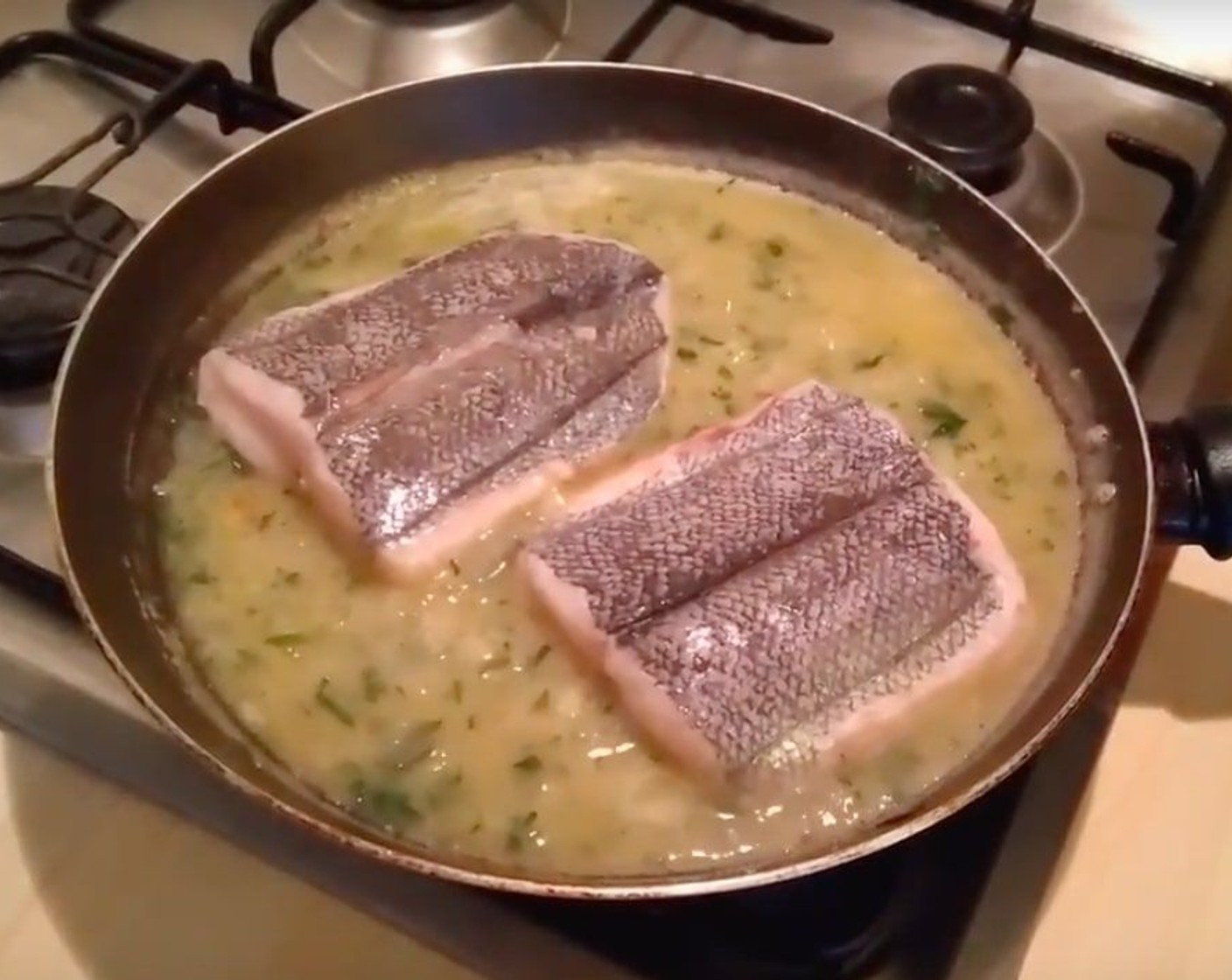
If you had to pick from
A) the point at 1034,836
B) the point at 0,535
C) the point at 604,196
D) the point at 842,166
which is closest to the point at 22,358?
the point at 0,535

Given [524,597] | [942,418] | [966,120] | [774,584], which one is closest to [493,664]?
[524,597]

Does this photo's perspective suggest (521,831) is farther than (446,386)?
No

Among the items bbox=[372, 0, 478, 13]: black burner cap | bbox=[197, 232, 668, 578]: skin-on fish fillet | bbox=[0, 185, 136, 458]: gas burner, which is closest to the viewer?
bbox=[197, 232, 668, 578]: skin-on fish fillet

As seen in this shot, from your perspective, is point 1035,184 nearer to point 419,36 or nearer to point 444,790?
point 419,36

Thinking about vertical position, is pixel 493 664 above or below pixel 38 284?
below

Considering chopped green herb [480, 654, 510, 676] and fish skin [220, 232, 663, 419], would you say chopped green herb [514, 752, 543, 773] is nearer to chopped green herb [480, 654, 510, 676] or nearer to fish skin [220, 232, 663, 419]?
chopped green herb [480, 654, 510, 676]

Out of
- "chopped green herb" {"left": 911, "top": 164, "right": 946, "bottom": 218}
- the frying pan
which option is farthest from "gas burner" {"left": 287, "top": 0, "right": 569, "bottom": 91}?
"chopped green herb" {"left": 911, "top": 164, "right": 946, "bottom": 218}

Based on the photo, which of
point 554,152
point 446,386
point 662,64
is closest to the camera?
point 446,386

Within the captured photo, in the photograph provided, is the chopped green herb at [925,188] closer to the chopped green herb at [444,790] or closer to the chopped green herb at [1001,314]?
the chopped green herb at [1001,314]
